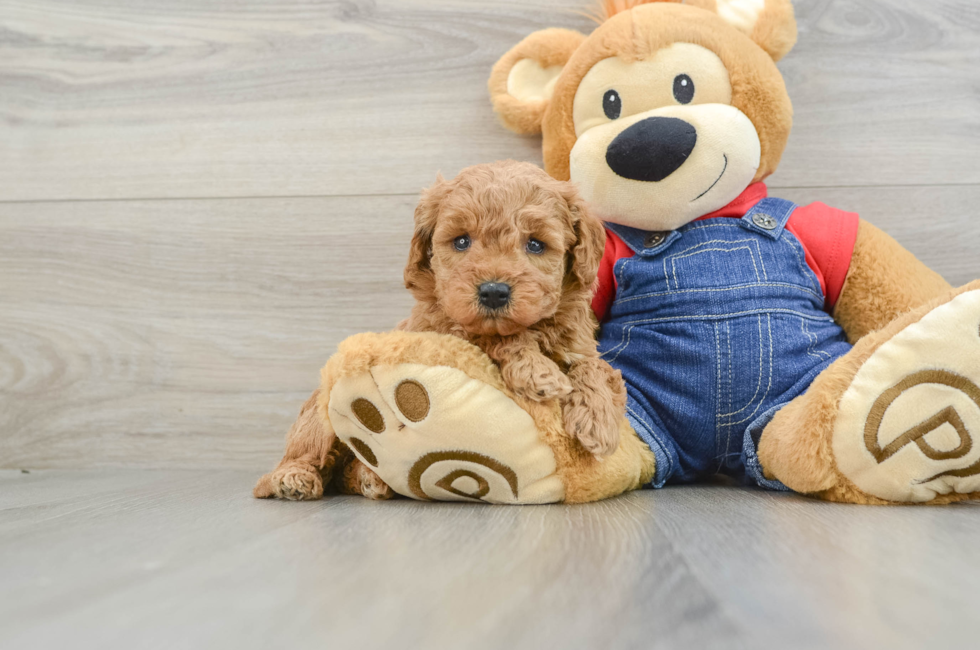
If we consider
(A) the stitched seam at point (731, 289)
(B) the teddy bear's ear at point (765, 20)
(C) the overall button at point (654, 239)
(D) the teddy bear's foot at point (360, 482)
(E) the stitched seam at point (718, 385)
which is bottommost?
(D) the teddy bear's foot at point (360, 482)

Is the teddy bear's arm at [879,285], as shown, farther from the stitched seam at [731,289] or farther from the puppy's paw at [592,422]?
the puppy's paw at [592,422]

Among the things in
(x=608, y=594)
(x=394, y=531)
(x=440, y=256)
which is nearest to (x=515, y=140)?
(x=440, y=256)

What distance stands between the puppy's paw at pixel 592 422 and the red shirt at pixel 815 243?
9.3 inches

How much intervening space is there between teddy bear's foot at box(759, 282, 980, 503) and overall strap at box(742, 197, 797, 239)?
0.75 feet

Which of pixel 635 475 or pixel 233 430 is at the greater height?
pixel 635 475

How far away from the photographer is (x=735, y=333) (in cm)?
87

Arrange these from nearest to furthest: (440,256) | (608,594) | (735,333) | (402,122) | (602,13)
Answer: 1. (608,594)
2. (440,256)
3. (735,333)
4. (602,13)
5. (402,122)

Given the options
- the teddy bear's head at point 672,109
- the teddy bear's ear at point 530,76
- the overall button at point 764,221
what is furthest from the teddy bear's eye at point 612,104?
the overall button at point 764,221

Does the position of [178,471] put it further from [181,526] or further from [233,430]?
[181,526]

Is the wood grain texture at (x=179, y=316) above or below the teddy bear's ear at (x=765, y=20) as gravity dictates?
below

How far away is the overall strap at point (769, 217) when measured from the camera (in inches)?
36.4

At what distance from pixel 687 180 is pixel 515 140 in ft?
1.26

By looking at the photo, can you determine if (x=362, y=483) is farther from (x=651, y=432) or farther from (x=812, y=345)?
(x=812, y=345)

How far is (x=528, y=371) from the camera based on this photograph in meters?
0.72
